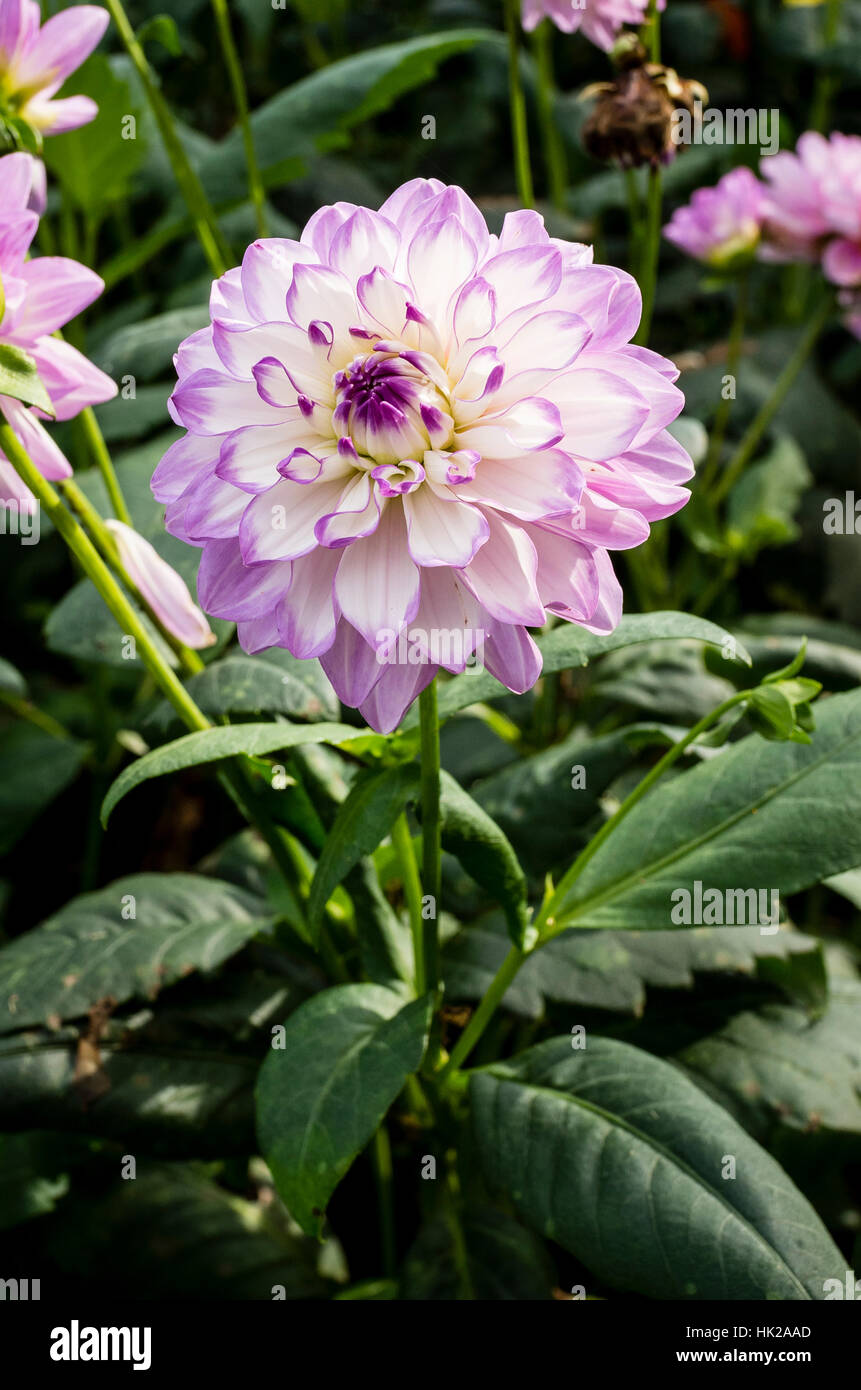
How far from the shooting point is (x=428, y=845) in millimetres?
684

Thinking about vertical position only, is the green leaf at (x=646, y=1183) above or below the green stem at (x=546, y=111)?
Answer: below

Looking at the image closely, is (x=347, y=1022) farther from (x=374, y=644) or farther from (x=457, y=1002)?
(x=374, y=644)

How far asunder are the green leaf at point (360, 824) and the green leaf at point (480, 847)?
0.04 m

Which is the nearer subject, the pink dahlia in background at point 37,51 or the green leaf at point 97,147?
the pink dahlia in background at point 37,51

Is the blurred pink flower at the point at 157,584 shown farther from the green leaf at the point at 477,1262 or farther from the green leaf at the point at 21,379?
the green leaf at the point at 477,1262

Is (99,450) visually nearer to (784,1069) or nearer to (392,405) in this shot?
(392,405)

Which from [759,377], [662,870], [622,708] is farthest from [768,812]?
[759,377]

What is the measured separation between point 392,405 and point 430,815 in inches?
9.2

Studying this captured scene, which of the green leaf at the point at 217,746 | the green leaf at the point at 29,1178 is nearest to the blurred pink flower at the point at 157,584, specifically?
the green leaf at the point at 217,746

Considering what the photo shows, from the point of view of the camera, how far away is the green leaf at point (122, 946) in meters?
0.82

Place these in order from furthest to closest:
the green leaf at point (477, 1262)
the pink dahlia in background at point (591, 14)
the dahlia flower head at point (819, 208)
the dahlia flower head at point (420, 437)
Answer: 1. the dahlia flower head at point (819, 208)
2. the pink dahlia in background at point (591, 14)
3. the green leaf at point (477, 1262)
4. the dahlia flower head at point (420, 437)

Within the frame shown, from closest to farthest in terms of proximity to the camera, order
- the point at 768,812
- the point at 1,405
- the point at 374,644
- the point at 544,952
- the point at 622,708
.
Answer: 1. the point at 374,644
2. the point at 1,405
3. the point at 768,812
4. the point at 544,952
5. the point at 622,708

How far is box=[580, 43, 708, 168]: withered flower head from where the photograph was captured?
3.30 feet

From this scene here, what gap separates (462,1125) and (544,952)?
138mm
